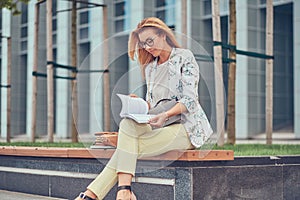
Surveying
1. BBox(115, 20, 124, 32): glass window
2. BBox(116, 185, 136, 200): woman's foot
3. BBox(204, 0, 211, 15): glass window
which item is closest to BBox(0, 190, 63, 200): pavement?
BBox(116, 185, 136, 200): woman's foot

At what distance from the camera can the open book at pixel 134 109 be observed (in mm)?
4914

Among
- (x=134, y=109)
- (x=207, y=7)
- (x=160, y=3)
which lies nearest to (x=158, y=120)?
(x=134, y=109)

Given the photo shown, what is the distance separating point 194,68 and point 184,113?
1.28 feet

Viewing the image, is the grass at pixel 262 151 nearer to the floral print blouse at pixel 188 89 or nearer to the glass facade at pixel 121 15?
the floral print blouse at pixel 188 89

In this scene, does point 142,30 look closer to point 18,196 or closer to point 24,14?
point 18,196

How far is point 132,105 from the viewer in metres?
4.98

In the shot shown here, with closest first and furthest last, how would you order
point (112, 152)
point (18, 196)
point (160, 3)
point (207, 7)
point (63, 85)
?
point (112, 152)
point (18, 196)
point (207, 7)
point (160, 3)
point (63, 85)

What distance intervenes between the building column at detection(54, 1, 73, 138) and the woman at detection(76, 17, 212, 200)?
2595 cm

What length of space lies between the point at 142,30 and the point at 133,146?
3.31 ft

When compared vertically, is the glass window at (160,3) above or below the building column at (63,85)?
above

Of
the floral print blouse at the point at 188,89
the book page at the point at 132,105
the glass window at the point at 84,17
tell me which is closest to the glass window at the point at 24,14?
the glass window at the point at 84,17

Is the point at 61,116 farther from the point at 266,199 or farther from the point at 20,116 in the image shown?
the point at 266,199

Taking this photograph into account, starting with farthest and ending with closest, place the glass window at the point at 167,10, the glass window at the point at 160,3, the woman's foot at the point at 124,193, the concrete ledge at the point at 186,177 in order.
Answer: the glass window at the point at 160,3 → the glass window at the point at 167,10 → the concrete ledge at the point at 186,177 → the woman's foot at the point at 124,193

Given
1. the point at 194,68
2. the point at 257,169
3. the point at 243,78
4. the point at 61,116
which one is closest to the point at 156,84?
the point at 194,68
